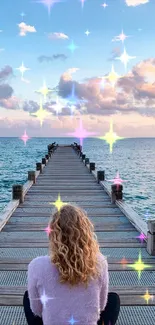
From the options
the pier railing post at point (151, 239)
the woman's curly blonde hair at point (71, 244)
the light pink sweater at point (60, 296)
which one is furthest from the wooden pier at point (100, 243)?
the woman's curly blonde hair at point (71, 244)

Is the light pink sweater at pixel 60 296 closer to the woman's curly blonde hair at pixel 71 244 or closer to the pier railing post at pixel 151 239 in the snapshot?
the woman's curly blonde hair at pixel 71 244

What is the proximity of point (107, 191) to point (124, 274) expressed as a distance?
8166mm

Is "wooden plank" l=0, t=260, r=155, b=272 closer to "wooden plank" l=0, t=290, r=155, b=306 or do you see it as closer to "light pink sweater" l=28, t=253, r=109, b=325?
"wooden plank" l=0, t=290, r=155, b=306

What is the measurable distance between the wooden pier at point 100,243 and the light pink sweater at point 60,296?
5.97ft

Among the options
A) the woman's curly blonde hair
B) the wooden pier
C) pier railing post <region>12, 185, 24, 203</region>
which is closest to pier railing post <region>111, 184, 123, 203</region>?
the wooden pier

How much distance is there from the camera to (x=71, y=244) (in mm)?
2971

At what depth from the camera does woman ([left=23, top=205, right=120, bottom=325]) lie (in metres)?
2.96

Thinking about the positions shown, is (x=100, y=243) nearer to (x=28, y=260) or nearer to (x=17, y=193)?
(x=28, y=260)

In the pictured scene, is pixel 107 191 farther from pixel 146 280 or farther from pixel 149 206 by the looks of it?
pixel 149 206

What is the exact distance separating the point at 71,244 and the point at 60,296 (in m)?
0.39

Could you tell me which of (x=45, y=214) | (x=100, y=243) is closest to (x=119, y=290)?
(x=100, y=243)

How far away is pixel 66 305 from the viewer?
10.0 ft

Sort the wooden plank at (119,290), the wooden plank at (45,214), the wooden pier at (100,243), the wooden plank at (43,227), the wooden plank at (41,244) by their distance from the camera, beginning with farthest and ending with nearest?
1. the wooden plank at (45,214)
2. the wooden plank at (43,227)
3. the wooden plank at (41,244)
4. the wooden plank at (119,290)
5. the wooden pier at (100,243)

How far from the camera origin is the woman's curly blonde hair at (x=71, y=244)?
2951mm
